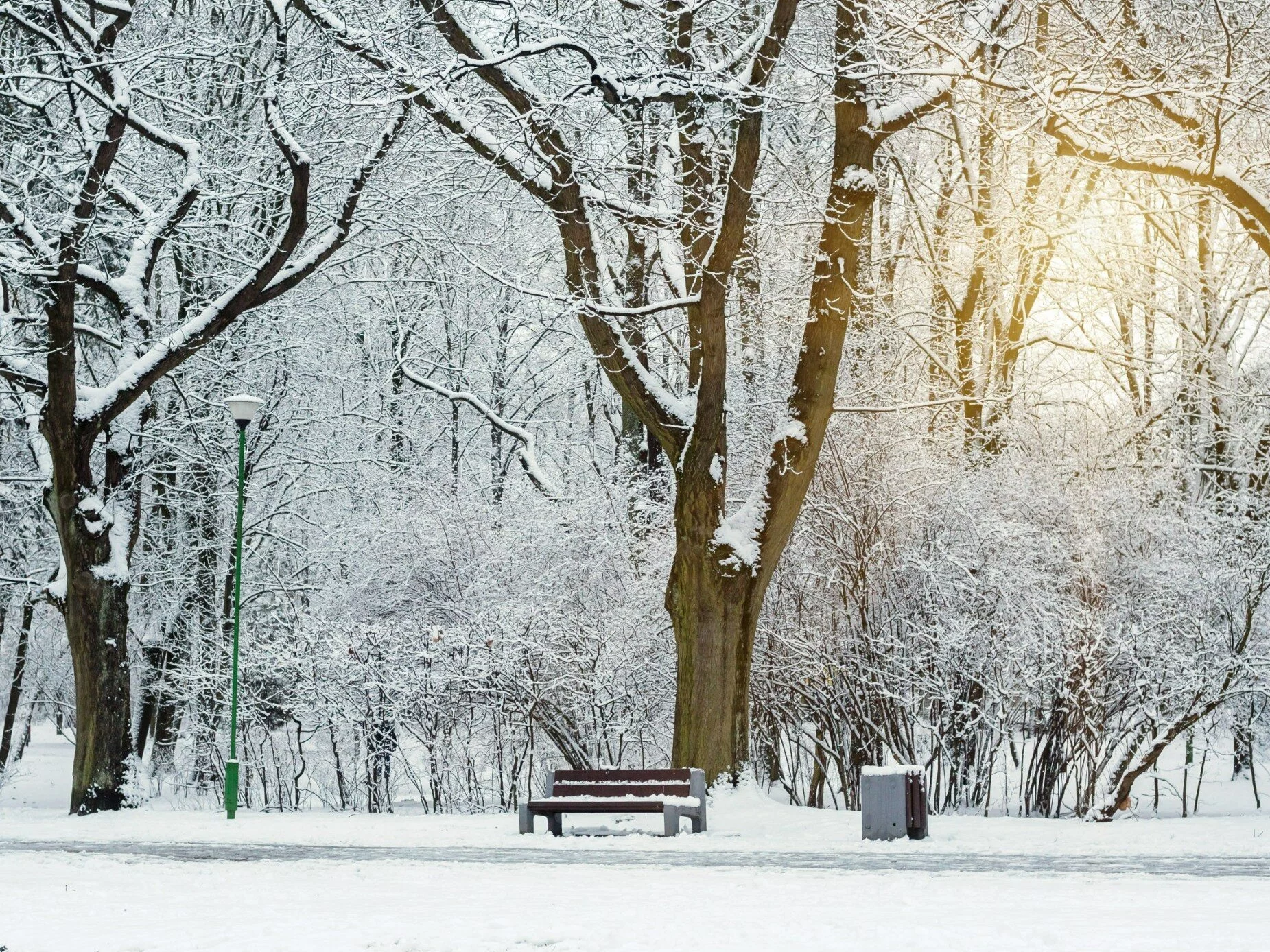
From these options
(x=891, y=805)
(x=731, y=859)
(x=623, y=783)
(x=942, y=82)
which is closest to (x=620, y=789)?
(x=623, y=783)

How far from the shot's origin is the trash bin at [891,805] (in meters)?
12.1

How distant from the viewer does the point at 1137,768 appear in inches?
570

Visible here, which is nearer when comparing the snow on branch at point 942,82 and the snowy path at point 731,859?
the snowy path at point 731,859

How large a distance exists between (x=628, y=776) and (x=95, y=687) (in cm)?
780

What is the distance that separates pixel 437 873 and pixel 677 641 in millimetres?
4431

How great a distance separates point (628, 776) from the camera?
13102mm

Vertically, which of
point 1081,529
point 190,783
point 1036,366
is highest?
point 1036,366

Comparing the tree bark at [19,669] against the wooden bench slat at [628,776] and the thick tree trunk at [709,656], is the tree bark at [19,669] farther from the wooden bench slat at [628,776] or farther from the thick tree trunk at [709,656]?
the thick tree trunk at [709,656]

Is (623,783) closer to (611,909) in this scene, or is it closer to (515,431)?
(611,909)

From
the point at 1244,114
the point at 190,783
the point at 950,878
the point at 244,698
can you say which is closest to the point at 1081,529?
the point at 1244,114

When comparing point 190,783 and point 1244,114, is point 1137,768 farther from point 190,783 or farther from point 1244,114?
point 190,783

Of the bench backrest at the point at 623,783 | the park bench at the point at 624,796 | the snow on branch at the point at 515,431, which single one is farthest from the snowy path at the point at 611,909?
the snow on branch at the point at 515,431

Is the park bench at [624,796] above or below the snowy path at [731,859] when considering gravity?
above

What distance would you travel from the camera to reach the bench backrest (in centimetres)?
1295
